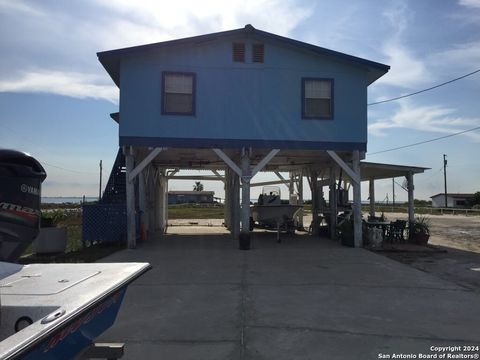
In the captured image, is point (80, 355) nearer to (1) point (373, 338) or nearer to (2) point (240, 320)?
(2) point (240, 320)

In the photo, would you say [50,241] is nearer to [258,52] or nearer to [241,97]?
[241,97]

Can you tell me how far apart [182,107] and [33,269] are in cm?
1025

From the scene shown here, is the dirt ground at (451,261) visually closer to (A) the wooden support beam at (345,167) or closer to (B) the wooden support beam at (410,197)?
(B) the wooden support beam at (410,197)

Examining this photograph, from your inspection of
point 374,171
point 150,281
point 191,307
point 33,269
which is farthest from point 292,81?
point 33,269

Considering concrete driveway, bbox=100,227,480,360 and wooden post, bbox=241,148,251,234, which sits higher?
wooden post, bbox=241,148,251,234

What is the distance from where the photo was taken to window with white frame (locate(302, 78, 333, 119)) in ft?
46.1

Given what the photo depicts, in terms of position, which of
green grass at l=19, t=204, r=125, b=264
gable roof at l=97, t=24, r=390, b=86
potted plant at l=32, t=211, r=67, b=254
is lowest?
green grass at l=19, t=204, r=125, b=264

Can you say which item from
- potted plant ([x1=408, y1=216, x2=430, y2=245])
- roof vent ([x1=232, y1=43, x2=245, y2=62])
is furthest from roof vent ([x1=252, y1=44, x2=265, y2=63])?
potted plant ([x1=408, y1=216, x2=430, y2=245])

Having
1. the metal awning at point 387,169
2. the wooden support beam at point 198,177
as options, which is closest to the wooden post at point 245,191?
the metal awning at point 387,169

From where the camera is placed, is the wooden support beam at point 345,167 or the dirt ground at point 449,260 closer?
the dirt ground at point 449,260

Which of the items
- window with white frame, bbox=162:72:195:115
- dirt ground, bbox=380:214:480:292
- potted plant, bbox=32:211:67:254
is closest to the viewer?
dirt ground, bbox=380:214:480:292

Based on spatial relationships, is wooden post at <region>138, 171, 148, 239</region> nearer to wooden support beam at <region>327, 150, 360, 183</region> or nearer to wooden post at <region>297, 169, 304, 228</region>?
wooden support beam at <region>327, 150, 360, 183</region>

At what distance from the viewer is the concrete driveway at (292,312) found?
4.57 metres

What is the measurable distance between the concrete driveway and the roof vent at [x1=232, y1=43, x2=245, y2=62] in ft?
21.8
